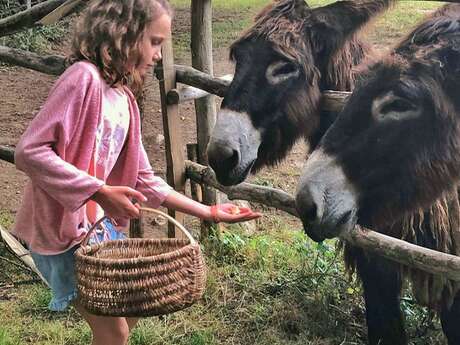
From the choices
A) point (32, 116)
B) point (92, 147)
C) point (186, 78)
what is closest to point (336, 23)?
point (186, 78)

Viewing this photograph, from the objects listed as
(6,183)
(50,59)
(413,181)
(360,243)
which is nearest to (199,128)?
(50,59)

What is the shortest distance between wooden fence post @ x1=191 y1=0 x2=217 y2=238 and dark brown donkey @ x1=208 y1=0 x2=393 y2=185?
3.03 feet

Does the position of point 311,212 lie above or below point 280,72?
below

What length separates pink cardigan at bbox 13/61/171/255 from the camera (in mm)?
2043

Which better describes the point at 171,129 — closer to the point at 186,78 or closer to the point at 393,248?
the point at 186,78

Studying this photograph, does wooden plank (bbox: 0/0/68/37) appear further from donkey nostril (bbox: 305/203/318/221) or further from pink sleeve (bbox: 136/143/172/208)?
donkey nostril (bbox: 305/203/318/221)

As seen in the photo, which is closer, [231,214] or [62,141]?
[62,141]

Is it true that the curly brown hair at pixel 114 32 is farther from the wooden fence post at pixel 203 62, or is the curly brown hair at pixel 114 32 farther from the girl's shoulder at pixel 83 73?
the wooden fence post at pixel 203 62

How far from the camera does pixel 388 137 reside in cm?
209

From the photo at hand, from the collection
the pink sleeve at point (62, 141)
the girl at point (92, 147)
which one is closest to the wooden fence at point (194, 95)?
the girl at point (92, 147)

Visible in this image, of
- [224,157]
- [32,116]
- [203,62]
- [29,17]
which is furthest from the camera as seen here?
[32,116]

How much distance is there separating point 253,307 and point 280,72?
1.43m

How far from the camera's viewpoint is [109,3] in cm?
218

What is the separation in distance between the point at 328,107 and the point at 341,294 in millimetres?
1203
